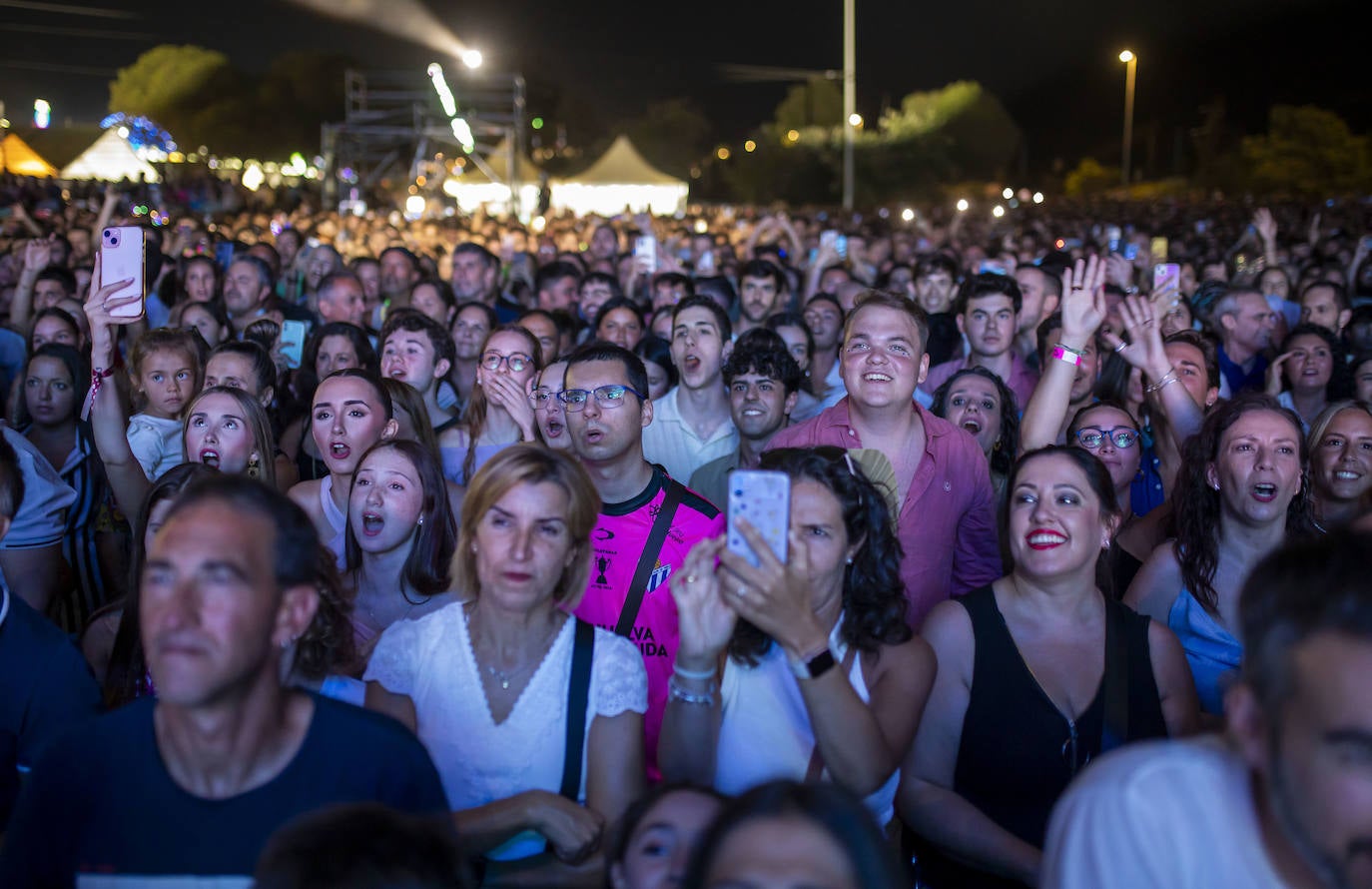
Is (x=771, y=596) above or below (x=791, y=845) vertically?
above

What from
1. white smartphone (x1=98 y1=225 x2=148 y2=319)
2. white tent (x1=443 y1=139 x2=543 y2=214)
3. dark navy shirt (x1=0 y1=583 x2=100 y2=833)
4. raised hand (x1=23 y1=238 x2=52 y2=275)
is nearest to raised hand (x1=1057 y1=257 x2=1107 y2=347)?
dark navy shirt (x1=0 y1=583 x2=100 y2=833)

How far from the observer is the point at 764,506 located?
2.55 meters

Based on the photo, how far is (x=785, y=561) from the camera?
2.60 meters

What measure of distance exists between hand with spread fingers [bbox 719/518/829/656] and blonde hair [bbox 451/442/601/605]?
0.50m

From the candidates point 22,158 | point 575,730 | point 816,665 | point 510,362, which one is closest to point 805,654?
point 816,665

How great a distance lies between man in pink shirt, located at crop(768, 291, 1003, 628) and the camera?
13.4ft

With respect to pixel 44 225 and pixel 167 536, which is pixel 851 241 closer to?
pixel 44 225

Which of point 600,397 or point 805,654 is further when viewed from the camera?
point 600,397

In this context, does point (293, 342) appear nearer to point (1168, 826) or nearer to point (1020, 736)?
point (1020, 736)

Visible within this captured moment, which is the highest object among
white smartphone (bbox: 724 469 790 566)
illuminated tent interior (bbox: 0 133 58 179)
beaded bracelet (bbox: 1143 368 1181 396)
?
illuminated tent interior (bbox: 0 133 58 179)

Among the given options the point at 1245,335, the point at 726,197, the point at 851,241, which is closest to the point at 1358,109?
the point at 726,197

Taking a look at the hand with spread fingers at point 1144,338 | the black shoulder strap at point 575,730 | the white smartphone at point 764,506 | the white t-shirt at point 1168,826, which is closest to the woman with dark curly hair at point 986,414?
the hand with spread fingers at point 1144,338

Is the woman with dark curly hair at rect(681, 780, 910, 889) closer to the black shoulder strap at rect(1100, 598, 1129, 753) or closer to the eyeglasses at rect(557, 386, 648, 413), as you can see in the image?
the black shoulder strap at rect(1100, 598, 1129, 753)

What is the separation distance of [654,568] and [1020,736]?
1.20m
